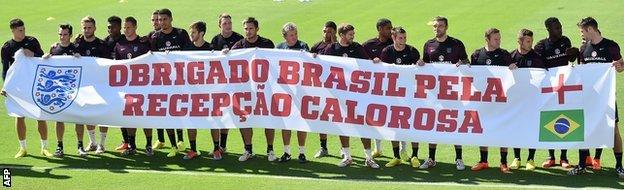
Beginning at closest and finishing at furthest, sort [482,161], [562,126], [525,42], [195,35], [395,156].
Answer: [562,126] < [525,42] < [482,161] < [395,156] < [195,35]

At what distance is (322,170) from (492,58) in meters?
2.48

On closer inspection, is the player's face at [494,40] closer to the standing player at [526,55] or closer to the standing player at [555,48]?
the standing player at [526,55]

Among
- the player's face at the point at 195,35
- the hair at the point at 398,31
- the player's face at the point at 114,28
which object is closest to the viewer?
the hair at the point at 398,31

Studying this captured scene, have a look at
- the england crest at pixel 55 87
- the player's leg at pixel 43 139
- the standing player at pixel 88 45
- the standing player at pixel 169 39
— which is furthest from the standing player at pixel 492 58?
the player's leg at pixel 43 139

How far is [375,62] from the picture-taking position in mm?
11328

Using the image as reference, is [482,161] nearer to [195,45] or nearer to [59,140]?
[195,45]

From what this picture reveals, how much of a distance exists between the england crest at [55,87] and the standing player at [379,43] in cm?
379

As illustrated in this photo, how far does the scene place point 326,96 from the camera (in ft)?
37.5

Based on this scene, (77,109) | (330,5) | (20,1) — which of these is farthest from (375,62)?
(20,1)

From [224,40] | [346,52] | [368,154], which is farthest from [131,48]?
[368,154]

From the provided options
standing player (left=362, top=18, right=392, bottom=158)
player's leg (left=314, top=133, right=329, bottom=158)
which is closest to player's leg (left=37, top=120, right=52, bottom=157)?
player's leg (left=314, top=133, right=329, bottom=158)

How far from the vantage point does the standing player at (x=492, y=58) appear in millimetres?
11125

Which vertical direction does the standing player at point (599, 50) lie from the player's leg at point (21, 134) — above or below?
above

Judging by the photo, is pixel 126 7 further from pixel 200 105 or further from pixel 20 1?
pixel 200 105
